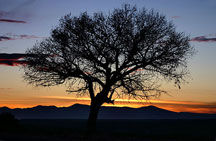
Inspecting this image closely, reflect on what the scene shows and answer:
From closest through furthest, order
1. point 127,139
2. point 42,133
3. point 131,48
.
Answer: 1. point 127,139
2. point 42,133
3. point 131,48

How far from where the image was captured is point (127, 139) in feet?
76.0

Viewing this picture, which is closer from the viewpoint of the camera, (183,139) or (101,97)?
(183,139)

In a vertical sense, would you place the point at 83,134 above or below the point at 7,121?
below

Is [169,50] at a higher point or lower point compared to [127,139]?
higher

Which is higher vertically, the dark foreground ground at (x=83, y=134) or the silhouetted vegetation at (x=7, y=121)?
the silhouetted vegetation at (x=7, y=121)

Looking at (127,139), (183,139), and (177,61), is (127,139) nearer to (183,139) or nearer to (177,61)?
(183,139)

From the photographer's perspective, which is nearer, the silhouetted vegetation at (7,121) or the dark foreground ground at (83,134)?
the dark foreground ground at (83,134)

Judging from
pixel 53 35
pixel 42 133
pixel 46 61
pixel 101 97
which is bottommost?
pixel 42 133

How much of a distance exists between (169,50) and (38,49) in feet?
41.1

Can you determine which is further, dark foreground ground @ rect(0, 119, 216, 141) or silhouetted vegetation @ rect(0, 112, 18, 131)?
silhouetted vegetation @ rect(0, 112, 18, 131)

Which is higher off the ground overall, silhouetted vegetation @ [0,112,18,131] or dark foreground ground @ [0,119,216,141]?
silhouetted vegetation @ [0,112,18,131]

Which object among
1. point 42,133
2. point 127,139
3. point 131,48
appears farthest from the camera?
point 131,48

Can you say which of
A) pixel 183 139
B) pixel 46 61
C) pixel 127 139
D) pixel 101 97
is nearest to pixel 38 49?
pixel 46 61

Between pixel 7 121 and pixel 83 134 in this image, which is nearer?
pixel 83 134
